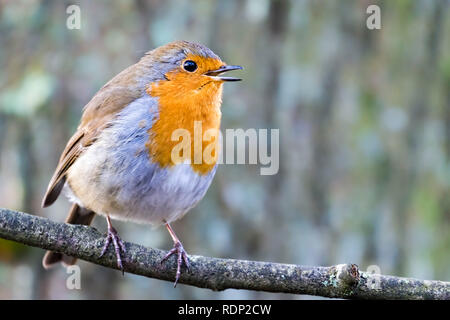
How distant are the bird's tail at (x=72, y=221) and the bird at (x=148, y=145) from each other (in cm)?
23

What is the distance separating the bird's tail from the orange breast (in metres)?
0.95

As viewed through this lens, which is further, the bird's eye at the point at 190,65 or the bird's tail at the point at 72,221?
the bird's tail at the point at 72,221

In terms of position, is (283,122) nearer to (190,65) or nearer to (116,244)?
(190,65)

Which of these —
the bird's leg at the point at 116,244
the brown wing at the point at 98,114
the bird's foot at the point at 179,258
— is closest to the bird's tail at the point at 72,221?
the brown wing at the point at 98,114

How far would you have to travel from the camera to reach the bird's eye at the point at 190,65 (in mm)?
3762

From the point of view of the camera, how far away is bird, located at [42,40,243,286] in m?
3.45

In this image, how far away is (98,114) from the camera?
12.6 feet

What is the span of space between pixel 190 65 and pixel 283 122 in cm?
114

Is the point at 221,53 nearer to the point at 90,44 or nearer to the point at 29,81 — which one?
the point at 90,44

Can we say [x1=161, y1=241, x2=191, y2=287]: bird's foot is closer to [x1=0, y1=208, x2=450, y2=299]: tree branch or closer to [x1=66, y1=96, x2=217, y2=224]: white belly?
[x1=0, y1=208, x2=450, y2=299]: tree branch

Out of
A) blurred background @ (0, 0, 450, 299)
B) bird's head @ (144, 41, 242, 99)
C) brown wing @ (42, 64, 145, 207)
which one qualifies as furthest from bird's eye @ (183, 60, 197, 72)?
blurred background @ (0, 0, 450, 299)

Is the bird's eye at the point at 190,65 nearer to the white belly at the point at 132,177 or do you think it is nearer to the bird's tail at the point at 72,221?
the white belly at the point at 132,177

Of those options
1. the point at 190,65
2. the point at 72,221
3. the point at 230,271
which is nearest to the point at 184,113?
the point at 190,65

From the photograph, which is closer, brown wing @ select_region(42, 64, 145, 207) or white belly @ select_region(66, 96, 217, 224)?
white belly @ select_region(66, 96, 217, 224)
